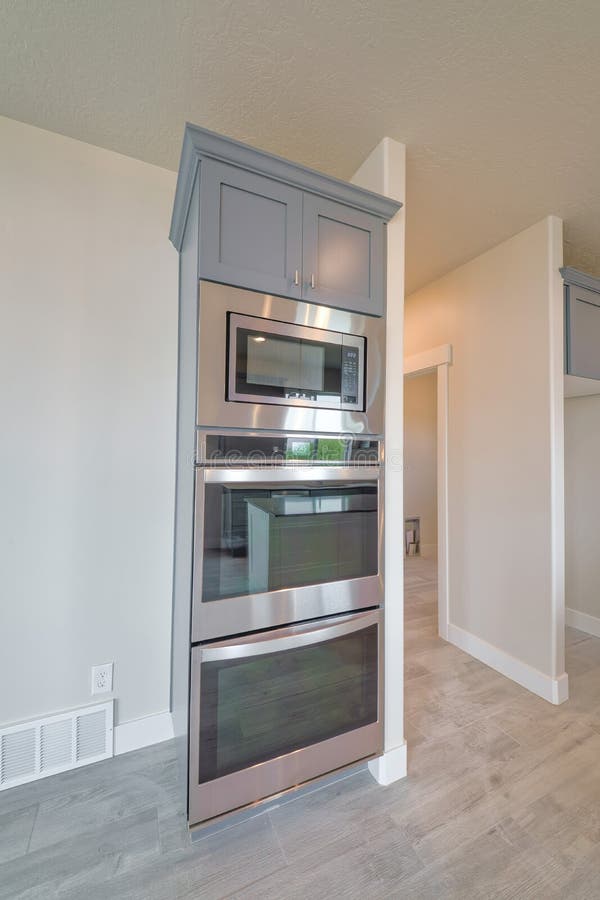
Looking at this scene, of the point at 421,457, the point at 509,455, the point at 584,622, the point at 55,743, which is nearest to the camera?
the point at 55,743

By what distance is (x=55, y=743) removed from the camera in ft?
5.12

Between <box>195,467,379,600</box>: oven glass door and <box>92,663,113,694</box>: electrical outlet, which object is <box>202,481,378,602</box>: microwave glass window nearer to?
<box>195,467,379,600</box>: oven glass door

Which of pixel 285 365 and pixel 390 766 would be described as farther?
pixel 390 766

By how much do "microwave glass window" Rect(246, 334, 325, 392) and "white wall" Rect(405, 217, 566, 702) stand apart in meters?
1.59

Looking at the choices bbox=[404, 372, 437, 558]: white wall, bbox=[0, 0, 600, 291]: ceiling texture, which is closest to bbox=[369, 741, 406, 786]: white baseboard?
bbox=[0, 0, 600, 291]: ceiling texture

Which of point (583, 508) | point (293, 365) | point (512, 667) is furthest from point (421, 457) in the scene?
point (293, 365)

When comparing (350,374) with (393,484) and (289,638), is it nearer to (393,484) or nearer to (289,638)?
(393,484)

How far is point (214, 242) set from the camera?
1229 mm

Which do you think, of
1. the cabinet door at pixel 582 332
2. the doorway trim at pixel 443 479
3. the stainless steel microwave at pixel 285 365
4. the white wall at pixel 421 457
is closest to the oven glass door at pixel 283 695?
the stainless steel microwave at pixel 285 365

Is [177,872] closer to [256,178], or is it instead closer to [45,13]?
[256,178]

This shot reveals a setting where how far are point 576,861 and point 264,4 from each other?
295cm

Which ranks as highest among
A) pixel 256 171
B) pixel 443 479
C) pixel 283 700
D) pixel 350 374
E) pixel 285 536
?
pixel 256 171

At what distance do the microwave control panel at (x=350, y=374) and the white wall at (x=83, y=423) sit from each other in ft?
2.83

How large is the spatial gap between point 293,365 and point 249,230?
48 centimetres
